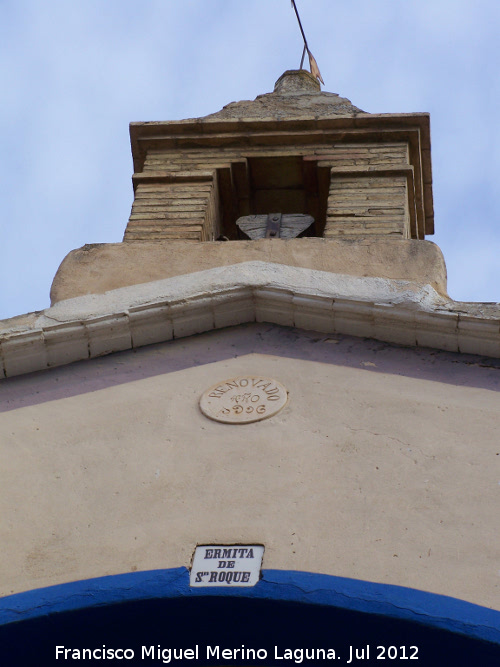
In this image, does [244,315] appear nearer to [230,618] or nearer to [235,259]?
[235,259]

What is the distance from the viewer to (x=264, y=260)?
6.43m

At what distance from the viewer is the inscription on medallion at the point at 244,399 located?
4754mm

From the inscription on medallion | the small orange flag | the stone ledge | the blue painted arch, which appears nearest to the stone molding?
the stone ledge

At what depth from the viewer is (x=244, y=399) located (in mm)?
4895

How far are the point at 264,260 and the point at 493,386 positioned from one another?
6.34 ft

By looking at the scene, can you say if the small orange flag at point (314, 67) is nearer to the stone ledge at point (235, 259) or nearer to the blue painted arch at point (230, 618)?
the stone ledge at point (235, 259)

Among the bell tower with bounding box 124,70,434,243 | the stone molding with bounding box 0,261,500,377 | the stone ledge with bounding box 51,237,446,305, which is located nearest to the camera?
the stone molding with bounding box 0,261,500,377

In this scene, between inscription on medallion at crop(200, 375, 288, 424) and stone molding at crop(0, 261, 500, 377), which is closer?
inscription on medallion at crop(200, 375, 288, 424)

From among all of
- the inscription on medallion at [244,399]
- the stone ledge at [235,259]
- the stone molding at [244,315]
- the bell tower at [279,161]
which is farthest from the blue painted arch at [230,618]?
the bell tower at [279,161]

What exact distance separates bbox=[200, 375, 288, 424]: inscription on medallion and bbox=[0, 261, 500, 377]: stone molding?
0.68 m

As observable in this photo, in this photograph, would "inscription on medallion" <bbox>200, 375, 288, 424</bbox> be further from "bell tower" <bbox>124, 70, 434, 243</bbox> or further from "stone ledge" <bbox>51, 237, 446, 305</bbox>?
"bell tower" <bbox>124, 70, 434, 243</bbox>

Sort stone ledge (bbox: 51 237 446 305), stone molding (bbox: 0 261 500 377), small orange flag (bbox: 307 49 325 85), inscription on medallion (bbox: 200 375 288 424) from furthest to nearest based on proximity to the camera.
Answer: small orange flag (bbox: 307 49 325 85)
stone ledge (bbox: 51 237 446 305)
stone molding (bbox: 0 261 500 377)
inscription on medallion (bbox: 200 375 288 424)

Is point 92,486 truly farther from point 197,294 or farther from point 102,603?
point 197,294

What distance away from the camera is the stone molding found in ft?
17.4
